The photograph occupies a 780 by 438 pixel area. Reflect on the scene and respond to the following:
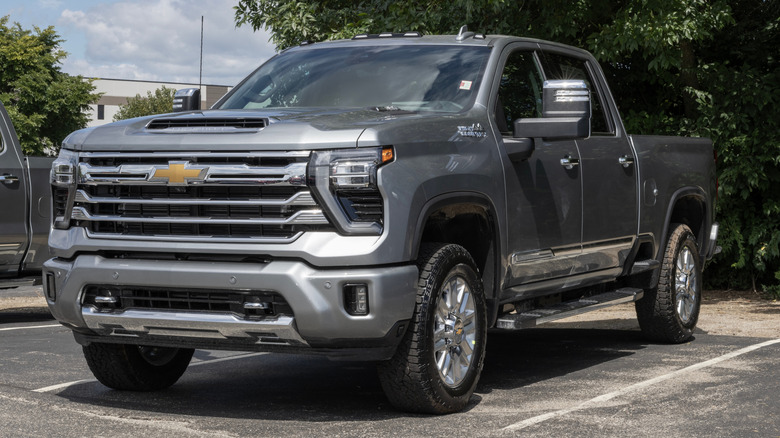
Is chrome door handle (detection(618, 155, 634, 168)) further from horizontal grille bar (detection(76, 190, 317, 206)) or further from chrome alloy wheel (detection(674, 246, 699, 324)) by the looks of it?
horizontal grille bar (detection(76, 190, 317, 206))

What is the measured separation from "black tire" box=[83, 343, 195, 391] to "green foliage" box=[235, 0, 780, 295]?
20.0 ft

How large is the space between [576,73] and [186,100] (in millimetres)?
2756

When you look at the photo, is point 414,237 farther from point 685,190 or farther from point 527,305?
point 685,190

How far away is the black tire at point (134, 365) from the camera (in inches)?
266

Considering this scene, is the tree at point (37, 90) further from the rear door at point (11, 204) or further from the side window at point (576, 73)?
the side window at point (576, 73)

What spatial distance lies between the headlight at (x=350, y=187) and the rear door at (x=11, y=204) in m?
6.44

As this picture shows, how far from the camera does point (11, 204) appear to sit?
11141mm

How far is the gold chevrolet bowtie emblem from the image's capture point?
576cm

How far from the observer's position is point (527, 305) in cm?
748

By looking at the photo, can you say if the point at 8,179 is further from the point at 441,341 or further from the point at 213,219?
the point at 441,341

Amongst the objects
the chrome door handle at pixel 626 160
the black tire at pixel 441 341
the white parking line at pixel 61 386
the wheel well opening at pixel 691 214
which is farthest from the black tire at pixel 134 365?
the wheel well opening at pixel 691 214

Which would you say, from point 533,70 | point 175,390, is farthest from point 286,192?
point 533,70

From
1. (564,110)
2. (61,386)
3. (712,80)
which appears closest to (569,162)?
(564,110)

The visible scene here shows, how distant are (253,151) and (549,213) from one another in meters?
2.20
